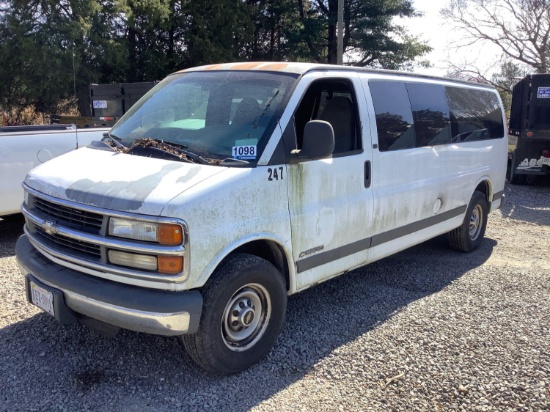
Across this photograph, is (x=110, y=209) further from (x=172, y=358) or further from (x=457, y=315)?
(x=457, y=315)

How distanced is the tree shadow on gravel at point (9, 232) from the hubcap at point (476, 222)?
5.70 meters

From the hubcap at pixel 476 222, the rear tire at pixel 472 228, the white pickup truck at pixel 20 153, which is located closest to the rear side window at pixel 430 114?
the rear tire at pixel 472 228

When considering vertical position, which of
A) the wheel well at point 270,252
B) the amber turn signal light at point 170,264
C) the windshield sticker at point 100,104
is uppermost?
the windshield sticker at point 100,104

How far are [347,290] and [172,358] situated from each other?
82.4 inches

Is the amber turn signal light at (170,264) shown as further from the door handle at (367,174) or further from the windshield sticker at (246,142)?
the door handle at (367,174)

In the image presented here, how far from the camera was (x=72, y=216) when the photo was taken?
3.44m

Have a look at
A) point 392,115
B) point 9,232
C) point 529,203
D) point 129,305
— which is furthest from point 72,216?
point 529,203

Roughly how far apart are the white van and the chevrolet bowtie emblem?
1.1 inches

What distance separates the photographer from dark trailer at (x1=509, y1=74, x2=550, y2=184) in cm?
1178

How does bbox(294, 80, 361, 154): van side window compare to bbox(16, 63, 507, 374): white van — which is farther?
bbox(294, 80, 361, 154): van side window

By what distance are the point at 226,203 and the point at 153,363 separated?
1.33 metres

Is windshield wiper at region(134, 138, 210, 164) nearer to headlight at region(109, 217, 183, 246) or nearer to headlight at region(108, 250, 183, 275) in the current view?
headlight at region(109, 217, 183, 246)

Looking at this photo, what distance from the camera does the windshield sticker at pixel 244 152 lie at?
3.61m

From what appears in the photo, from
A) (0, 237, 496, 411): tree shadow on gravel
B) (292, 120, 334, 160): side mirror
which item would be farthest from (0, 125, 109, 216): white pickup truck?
(292, 120, 334, 160): side mirror
